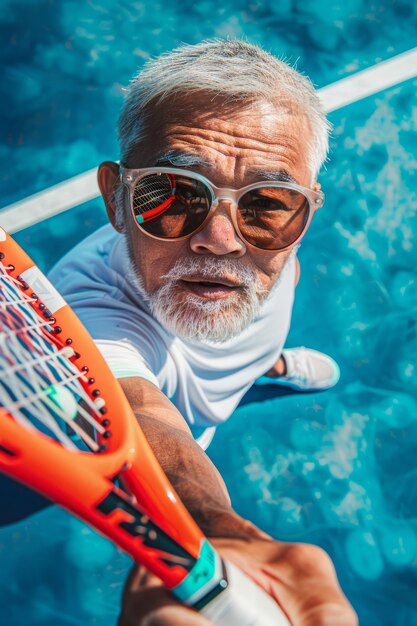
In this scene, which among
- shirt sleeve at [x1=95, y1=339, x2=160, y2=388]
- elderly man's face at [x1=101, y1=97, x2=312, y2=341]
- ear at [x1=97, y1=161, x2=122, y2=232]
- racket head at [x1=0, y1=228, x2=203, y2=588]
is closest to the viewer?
racket head at [x1=0, y1=228, x2=203, y2=588]

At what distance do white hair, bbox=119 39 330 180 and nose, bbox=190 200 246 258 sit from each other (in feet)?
1.36

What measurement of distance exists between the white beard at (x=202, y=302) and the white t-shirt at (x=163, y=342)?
10 centimetres

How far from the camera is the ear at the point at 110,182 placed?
2.48 m

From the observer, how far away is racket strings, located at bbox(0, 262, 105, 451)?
4.72 feet

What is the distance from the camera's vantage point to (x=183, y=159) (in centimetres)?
213

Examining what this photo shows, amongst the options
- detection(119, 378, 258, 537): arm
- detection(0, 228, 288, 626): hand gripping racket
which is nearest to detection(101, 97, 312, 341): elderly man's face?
detection(119, 378, 258, 537): arm

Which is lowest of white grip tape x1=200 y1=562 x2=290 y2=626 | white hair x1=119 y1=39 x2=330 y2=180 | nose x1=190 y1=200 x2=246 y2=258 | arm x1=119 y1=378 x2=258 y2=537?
white grip tape x1=200 y1=562 x2=290 y2=626


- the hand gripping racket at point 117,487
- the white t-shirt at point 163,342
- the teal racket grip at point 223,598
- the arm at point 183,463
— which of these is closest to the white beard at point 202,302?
the white t-shirt at point 163,342

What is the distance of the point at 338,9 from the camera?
12.9ft

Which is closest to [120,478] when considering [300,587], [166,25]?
[300,587]

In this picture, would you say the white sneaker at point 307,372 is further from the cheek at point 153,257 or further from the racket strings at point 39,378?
the racket strings at point 39,378

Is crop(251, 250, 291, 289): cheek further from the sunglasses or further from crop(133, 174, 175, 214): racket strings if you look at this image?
crop(133, 174, 175, 214): racket strings

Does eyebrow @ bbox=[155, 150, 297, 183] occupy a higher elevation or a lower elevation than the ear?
lower

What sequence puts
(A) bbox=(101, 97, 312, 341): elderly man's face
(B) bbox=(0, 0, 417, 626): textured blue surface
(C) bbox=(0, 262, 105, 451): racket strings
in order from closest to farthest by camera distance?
(C) bbox=(0, 262, 105, 451): racket strings → (A) bbox=(101, 97, 312, 341): elderly man's face → (B) bbox=(0, 0, 417, 626): textured blue surface
